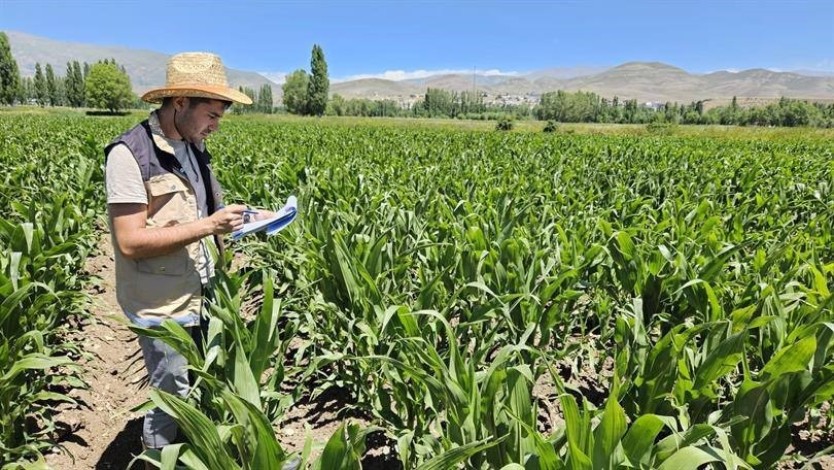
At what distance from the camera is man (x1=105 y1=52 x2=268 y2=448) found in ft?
6.67

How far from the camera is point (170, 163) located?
2176mm

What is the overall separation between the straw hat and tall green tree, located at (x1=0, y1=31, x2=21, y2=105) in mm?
93239

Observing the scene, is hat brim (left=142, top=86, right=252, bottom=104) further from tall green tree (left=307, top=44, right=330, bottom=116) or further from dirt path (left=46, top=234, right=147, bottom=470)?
tall green tree (left=307, top=44, right=330, bottom=116)

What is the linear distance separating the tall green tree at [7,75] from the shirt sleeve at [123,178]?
9339cm

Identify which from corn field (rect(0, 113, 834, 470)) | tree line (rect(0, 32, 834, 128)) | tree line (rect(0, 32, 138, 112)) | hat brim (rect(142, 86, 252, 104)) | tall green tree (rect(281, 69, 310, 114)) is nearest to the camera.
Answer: corn field (rect(0, 113, 834, 470))

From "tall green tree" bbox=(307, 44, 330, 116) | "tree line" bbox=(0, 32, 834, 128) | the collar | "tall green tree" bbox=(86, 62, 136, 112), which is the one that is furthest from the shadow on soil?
"tall green tree" bbox=(86, 62, 136, 112)

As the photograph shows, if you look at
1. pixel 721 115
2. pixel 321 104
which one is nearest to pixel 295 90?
pixel 321 104

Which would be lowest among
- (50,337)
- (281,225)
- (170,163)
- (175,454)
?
(50,337)

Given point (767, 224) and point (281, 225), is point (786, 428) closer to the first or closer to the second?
point (281, 225)

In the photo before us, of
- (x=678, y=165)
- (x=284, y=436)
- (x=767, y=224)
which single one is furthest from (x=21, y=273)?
(x=678, y=165)

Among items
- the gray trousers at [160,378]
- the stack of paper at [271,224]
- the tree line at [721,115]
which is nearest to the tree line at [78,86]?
the tree line at [721,115]

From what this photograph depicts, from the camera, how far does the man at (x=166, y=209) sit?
2.03 meters

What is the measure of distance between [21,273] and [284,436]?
5.98 ft

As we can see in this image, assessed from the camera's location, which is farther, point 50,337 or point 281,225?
point 50,337
